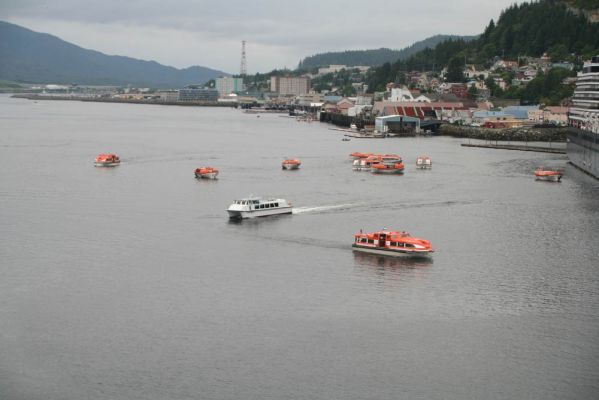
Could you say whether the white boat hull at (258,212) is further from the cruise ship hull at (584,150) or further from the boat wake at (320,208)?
the cruise ship hull at (584,150)

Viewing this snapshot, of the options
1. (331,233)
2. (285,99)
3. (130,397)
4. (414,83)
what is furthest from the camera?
(285,99)

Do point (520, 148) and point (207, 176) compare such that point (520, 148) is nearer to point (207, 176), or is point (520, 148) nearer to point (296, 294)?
point (207, 176)

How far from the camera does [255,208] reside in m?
21.1

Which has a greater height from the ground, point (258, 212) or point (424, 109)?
point (424, 109)

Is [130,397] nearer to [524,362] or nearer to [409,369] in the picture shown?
[409,369]

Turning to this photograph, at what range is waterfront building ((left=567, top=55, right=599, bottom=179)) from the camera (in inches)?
1158

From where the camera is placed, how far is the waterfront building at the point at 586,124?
2941cm

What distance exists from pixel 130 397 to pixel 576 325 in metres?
6.79

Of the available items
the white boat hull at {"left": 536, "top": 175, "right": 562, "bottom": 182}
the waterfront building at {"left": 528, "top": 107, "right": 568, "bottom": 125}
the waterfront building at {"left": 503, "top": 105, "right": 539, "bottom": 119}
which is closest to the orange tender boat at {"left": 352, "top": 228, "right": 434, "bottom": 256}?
the white boat hull at {"left": 536, "top": 175, "right": 562, "bottom": 182}

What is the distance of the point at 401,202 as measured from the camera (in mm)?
23688

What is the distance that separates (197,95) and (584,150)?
399 ft

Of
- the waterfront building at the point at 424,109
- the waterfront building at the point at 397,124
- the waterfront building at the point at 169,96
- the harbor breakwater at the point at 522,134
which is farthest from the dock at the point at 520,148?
the waterfront building at the point at 169,96

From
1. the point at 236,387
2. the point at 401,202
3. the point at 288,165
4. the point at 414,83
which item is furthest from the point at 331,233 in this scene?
the point at 414,83

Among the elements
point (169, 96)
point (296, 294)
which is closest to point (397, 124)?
point (296, 294)
